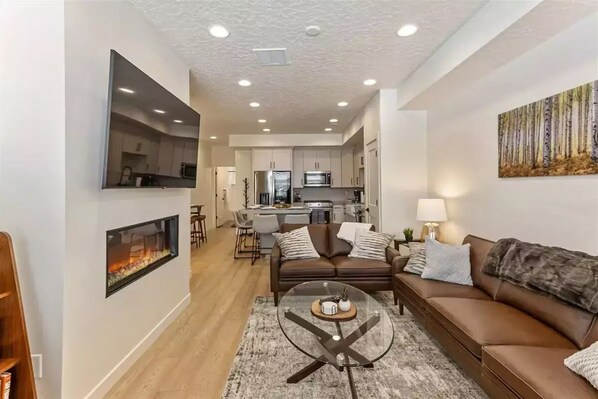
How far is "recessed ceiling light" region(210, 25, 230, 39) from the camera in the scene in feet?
8.55

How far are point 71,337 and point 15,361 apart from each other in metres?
0.24

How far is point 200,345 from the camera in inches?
104

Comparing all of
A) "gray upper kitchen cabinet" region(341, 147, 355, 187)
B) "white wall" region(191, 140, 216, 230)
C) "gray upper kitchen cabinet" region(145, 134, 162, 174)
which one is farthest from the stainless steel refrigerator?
"gray upper kitchen cabinet" region(145, 134, 162, 174)

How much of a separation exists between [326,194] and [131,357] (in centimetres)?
707

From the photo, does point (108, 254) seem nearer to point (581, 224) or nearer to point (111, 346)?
point (111, 346)

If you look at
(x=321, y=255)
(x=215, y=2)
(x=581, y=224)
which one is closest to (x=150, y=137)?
(x=215, y=2)

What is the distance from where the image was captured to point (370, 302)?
253 centimetres

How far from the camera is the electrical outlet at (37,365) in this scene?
64.7 inches

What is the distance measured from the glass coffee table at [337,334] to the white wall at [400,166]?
82.6 inches

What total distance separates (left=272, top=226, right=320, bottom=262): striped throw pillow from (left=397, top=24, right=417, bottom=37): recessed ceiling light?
8.27 feet

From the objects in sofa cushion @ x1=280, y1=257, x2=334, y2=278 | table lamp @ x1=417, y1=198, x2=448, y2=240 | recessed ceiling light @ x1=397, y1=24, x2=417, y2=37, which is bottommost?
sofa cushion @ x1=280, y1=257, x2=334, y2=278

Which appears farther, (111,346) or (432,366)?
(432,366)

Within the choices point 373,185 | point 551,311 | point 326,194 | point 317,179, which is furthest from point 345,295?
point 326,194

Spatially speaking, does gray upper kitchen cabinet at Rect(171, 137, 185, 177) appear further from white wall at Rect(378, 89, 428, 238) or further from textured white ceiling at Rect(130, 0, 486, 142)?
white wall at Rect(378, 89, 428, 238)
